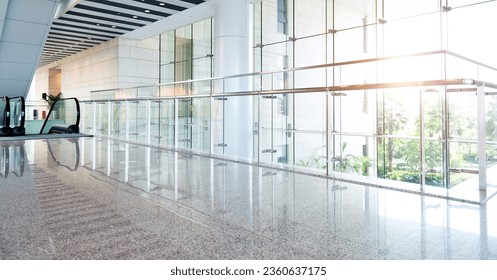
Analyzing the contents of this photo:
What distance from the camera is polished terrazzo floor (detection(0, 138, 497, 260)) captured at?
189cm

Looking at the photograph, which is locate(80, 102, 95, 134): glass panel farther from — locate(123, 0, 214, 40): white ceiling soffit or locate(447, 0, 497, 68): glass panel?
locate(447, 0, 497, 68): glass panel

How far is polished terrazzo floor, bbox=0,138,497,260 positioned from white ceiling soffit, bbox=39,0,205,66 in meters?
9.25

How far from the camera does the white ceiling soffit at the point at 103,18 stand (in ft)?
39.1

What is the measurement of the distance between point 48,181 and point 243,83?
7533mm

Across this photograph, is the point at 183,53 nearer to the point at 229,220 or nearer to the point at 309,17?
the point at 309,17

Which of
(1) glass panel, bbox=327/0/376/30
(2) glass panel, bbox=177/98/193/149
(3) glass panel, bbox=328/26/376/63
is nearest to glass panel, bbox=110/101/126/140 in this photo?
(2) glass panel, bbox=177/98/193/149

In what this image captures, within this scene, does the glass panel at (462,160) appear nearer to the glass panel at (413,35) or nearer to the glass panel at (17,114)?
the glass panel at (413,35)

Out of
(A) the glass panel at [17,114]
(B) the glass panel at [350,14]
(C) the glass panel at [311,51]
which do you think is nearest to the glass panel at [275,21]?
(C) the glass panel at [311,51]

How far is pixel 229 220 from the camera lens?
95.2 inches

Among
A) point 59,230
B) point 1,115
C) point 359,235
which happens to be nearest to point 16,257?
point 59,230

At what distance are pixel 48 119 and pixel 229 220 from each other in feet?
43.9

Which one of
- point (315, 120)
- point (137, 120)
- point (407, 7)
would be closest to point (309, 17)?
point (407, 7)

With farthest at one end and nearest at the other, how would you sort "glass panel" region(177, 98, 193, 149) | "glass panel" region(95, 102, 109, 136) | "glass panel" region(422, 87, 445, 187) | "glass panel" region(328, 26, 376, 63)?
"glass panel" region(95, 102, 109, 136) < "glass panel" region(328, 26, 376, 63) < "glass panel" region(177, 98, 193, 149) < "glass panel" region(422, 87, 445, 187)

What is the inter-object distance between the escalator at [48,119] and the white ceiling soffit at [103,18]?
10.6 feet
